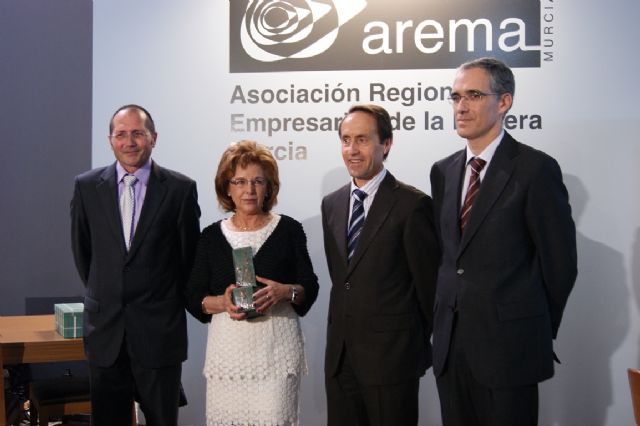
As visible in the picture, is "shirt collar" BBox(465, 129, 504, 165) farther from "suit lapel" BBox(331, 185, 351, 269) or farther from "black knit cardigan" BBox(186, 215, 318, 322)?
"black knit cardigan" BBox(186, 215, 318, 322)

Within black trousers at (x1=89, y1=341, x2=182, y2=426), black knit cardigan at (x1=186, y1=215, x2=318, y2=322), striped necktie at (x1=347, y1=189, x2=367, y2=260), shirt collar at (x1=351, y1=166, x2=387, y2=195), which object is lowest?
black trousers at (x1=89, y1=341, x2=182, y2=426)

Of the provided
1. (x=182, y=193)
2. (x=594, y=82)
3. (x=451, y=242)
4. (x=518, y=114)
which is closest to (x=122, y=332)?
(x=182, y=193)

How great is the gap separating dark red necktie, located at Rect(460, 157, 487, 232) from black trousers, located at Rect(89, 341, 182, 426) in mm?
1527

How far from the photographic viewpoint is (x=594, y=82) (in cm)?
464

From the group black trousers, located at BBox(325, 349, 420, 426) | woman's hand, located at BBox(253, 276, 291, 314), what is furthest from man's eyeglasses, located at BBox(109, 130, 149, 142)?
black trousers, located at BBox(325, 349, 420, 426)

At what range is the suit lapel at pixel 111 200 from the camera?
3.47m

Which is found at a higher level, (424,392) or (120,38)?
(120,38)

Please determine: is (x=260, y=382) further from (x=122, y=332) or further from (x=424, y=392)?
(x=424, y=392)

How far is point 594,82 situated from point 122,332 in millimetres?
3086

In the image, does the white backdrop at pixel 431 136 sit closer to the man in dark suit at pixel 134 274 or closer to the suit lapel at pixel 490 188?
the man in dark suit at pixel 134 274

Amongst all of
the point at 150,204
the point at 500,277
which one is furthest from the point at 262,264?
the point at 500,277

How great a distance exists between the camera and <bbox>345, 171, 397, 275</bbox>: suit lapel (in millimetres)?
3078

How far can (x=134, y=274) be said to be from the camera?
→ 344 centimetres

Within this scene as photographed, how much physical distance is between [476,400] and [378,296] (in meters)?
0.54
